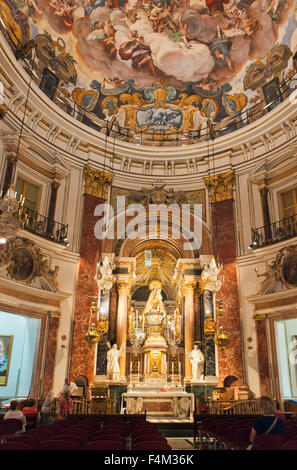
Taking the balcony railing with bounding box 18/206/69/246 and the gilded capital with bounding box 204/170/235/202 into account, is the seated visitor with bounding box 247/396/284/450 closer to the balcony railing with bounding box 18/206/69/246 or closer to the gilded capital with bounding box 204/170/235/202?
the balcony railing with bounding box 18/206/69/246

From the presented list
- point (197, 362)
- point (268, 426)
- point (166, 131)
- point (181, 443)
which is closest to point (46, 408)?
point (181, 443)

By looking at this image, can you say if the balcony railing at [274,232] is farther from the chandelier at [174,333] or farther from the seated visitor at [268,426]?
the seated visitor at [268,426]

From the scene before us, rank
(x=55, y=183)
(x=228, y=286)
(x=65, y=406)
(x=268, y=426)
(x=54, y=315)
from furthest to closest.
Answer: (x=55, y=183) → (x=228, y=286) → (x=54, y=315) → (x=65, y=406) → (x=268, y=426)

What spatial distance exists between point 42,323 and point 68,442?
9.94 m

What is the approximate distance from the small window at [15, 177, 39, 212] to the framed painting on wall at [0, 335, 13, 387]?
16.8 ft

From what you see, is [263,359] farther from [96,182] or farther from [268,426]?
[96,182]

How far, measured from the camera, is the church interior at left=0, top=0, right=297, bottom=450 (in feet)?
42.7

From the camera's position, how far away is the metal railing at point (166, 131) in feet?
50.4

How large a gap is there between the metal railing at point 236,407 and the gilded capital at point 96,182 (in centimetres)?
921

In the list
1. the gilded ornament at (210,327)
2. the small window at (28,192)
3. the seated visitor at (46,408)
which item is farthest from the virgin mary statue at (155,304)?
the seated visitor at (46,408)

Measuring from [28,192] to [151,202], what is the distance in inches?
213

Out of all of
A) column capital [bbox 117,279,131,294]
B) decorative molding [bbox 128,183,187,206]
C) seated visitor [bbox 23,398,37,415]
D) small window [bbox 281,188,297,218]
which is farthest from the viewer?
decorative molding [bbox 128,183,187,206]

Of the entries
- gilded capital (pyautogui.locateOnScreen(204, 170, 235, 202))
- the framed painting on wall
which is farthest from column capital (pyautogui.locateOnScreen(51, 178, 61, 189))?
gilded capital (pyautogui.locateOnScreen(204, 170, 235, 202))

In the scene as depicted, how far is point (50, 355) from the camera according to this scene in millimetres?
13078
